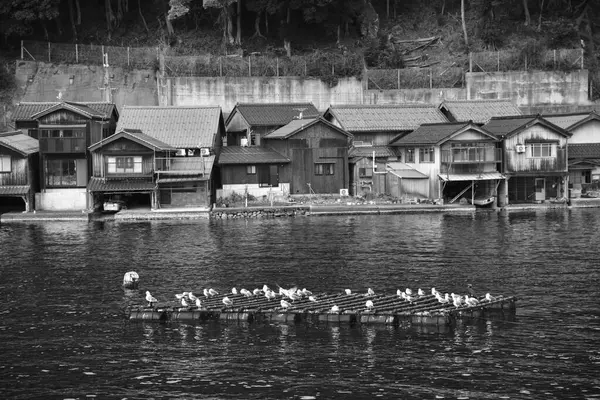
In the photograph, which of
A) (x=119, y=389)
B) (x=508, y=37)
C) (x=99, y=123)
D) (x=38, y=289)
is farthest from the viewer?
(x=508, y=37)

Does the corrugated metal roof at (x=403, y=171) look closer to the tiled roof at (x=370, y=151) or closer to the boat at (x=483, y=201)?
the tiled roof at (x=370, y=151)

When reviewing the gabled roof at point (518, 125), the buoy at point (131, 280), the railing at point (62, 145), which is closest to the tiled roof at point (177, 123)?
the railing at point (62, 145)

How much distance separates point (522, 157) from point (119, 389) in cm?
4694

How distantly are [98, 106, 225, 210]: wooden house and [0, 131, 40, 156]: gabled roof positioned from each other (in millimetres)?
4467

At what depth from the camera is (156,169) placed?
65438mm

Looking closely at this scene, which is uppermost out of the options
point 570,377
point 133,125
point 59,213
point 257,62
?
point 257,62

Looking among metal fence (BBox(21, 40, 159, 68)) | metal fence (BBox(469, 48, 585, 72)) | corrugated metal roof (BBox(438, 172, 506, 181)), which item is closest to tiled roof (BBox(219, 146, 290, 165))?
corrugated metal roof (BBox(438, 172, 506, 181))

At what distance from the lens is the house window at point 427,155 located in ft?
224

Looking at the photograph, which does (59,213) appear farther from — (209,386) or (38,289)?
(209,386)

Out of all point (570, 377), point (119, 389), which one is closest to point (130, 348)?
point (119, 389)

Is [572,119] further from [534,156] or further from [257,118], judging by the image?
[257,118]

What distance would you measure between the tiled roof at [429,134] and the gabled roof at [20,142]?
997 inches

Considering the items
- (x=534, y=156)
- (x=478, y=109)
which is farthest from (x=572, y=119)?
(x=478, y=109)

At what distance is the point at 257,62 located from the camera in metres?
81.1
